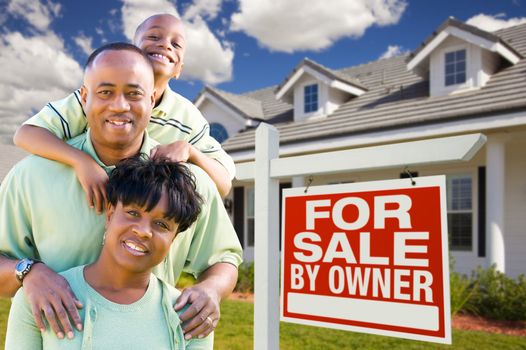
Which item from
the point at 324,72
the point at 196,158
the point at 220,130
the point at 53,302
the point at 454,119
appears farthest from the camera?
the point at 220,130

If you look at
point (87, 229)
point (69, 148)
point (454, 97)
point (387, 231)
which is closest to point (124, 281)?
point (87, 229)

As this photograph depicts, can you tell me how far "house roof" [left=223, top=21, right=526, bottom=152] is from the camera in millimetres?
8250

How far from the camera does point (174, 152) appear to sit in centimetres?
114

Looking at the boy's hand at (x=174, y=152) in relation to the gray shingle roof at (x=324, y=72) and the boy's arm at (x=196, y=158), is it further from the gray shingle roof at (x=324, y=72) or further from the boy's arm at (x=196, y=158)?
the gray shingle roof at (x=324, y=72)

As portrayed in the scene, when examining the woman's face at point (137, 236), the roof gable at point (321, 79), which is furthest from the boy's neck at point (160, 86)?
the roof gable at point (321, 79)

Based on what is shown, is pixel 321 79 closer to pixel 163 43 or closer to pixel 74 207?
pixel 163 43

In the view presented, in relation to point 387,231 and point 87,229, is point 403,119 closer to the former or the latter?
point 387,231

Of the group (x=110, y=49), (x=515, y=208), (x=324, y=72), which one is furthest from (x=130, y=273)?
(x=324, y=72)

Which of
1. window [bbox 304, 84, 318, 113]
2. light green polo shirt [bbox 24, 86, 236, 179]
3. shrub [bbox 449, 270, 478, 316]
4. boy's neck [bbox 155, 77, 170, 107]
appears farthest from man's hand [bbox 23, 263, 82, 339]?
window [bbox 304, 84, 318, 113]

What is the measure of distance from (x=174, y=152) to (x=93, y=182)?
19 centimetres

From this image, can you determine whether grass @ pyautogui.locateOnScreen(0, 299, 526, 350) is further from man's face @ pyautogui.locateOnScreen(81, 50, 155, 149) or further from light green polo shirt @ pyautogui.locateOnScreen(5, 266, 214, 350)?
man's face @ pyautogui.locateOnScreen(81, 50, 155, 149)

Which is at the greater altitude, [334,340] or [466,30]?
[466,30]

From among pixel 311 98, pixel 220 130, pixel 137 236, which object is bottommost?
pixel 137 236

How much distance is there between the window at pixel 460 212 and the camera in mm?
9516
